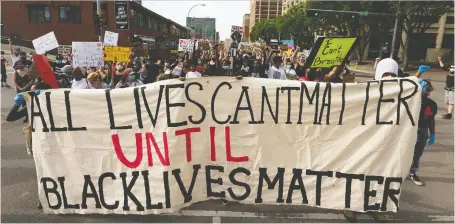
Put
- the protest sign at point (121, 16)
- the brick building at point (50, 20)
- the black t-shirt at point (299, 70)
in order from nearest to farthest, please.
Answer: the black t-shirt at point (299, 70), the protest sign at point (121, 16), the brick building at point (50, 20)

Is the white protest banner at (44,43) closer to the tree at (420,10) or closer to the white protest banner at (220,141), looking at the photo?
the white protest banner at (220,141)

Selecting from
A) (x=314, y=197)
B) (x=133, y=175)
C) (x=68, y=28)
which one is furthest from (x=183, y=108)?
(x=68, y=28)

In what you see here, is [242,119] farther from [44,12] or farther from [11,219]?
[44,12]

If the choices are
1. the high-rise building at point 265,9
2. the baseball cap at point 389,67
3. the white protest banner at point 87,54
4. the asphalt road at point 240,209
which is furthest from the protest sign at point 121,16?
the high-rise building at point 265,9

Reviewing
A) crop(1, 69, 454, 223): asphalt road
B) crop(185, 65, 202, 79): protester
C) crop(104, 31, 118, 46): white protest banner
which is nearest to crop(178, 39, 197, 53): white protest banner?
crop(104, 31, 118, 46): white protest banner

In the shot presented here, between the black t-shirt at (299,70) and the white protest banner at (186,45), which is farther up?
the white protest banner at (186,45)

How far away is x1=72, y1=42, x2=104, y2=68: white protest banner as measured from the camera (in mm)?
8562

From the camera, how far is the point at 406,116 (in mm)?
3555

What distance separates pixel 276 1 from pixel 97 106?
179 meters

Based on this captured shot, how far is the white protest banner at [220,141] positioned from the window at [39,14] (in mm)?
37791

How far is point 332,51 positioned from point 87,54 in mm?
6205

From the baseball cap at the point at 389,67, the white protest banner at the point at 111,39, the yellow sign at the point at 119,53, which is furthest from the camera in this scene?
the white protest banner at the point at 111,39

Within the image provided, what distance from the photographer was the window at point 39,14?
3606 cm

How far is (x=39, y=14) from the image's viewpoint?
36.2 metres
